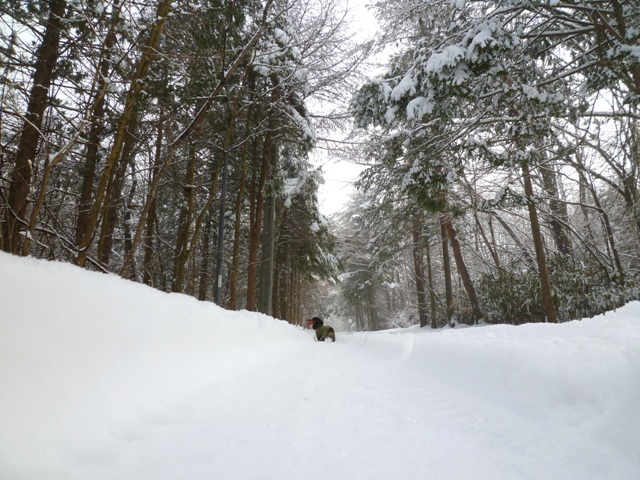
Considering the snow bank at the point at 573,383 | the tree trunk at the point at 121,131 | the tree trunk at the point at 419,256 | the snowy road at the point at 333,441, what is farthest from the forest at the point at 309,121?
the snow bank at the point at 573,383

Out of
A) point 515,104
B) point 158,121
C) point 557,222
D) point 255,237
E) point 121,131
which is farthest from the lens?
point 557,222

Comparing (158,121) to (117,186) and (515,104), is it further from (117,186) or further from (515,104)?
(515,104)

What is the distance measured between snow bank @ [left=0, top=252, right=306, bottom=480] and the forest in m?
1.25

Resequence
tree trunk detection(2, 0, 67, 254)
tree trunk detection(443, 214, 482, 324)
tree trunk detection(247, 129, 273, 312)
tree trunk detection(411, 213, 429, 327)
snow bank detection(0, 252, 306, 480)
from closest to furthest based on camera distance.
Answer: snow bank detection(0, 252, 306, 480) → tree trunk detection(2, 0, 67, 254) → tree trunk detection(247, 129, 273, 312) → tree trunk detection(443, 214, 482, 324) → tree trunk detection(411, 213, 429, 327)

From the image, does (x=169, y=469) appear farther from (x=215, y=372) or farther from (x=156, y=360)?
(x=215, y=372)

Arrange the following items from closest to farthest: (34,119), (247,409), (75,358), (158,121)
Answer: (75,358) < (247,409) < (34,119) < (158,121)

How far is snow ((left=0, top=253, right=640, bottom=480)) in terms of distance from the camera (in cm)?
142

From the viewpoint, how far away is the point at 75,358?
1744 millimetres

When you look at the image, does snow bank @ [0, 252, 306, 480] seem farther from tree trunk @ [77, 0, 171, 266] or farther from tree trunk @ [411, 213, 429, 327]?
tree trunk @ [411, 213, 429, 327]

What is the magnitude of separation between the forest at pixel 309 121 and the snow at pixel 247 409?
1.47 metres

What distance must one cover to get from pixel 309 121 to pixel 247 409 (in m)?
9.33

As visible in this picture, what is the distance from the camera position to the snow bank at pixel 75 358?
135 cm

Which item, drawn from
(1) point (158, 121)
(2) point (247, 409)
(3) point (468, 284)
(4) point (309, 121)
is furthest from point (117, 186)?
(3) point (468, 284)

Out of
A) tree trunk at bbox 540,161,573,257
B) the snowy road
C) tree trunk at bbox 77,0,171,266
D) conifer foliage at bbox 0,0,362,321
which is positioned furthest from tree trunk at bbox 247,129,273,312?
tree trunk at bbox 540,161,573,257
